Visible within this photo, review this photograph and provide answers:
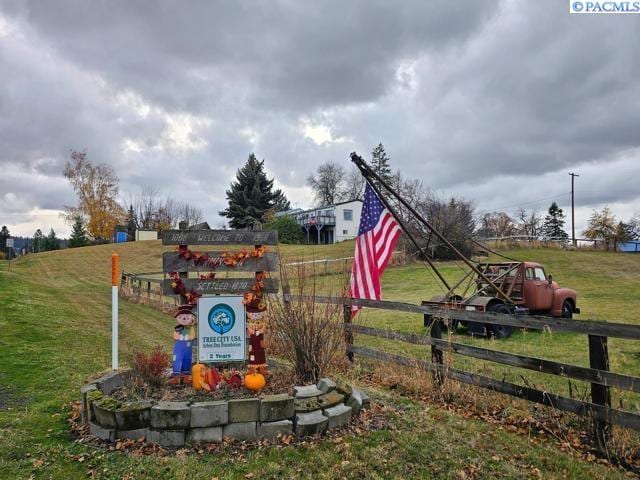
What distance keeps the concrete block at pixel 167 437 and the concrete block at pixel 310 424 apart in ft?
3.38

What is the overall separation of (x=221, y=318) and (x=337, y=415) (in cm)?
188

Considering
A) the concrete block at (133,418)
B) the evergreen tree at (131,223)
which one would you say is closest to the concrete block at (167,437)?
the concrete block at (133,418)

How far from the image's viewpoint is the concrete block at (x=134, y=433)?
3.79 m

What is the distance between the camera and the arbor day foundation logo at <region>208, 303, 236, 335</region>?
203 inches

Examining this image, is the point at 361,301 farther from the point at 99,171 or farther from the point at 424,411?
the point at 99,171

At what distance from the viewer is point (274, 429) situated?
3.91 meters

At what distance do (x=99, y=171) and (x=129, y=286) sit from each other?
142ft

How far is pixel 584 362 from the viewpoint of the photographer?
7410mm

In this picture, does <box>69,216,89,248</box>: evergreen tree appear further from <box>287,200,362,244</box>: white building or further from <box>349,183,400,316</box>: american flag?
<box>349,183,400,316</box>: american flag

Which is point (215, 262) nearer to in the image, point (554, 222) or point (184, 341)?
point (184, 341)

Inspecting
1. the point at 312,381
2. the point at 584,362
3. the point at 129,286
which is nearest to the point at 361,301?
the point at 312,381

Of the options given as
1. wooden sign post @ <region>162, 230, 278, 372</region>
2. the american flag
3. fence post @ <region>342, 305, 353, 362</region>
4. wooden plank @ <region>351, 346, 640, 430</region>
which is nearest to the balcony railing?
the american flag

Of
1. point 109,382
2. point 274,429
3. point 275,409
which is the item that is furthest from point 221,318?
point 274,429

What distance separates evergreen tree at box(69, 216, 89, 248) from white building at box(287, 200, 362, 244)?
28120 mm
